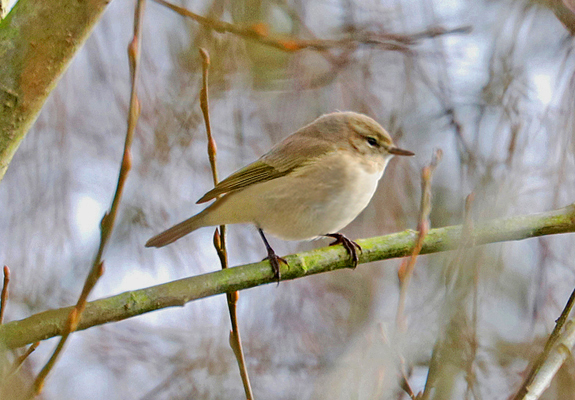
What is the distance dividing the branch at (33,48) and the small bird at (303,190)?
Answer: 1006 mm

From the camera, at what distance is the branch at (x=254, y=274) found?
1945 mm

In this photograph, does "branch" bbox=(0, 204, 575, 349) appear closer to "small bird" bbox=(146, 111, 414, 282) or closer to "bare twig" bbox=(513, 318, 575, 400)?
"small bird" bbox=(146, 111, 414, 282)

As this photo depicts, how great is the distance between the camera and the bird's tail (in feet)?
10.1

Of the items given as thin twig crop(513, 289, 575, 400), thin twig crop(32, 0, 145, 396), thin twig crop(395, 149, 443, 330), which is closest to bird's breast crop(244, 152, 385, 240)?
thin twig crop(395, 149, 443, 330)

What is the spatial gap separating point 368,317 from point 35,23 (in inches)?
147

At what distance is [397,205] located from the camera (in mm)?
5324

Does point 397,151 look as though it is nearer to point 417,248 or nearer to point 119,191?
point 417,248

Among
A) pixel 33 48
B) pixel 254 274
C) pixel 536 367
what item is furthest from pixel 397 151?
pixel 33 48

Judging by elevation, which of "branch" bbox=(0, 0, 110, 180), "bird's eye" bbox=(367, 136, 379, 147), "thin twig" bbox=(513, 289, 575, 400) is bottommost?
"thin twig" bbox=(513, 289, 575, 400)

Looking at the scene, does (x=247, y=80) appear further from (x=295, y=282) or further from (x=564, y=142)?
(x=564, y=142)

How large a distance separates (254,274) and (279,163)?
1041mm

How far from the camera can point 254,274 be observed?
7.79 feet

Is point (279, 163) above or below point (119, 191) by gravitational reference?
above

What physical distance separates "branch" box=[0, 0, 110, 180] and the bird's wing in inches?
48.5
